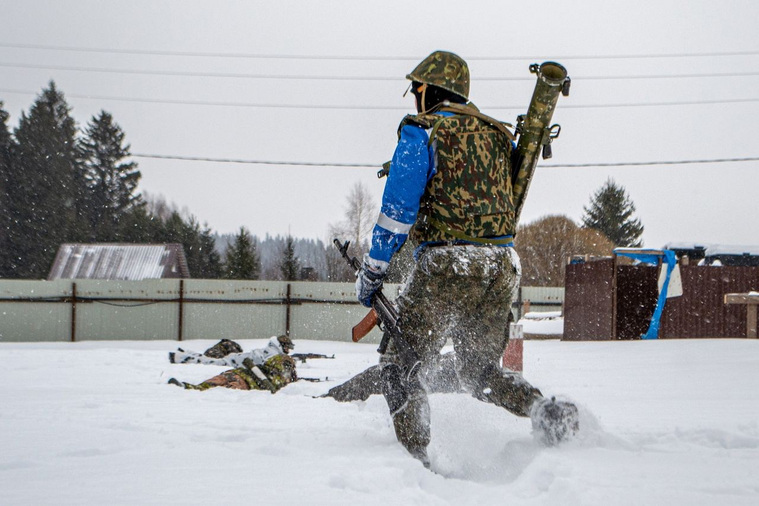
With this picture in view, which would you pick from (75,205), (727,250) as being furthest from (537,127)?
(75,205)

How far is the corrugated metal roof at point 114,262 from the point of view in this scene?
26.7m

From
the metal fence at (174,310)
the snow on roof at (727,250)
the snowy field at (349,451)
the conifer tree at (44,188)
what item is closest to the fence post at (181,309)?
the metal fence at (174,310)

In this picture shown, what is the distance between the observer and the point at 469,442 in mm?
3068

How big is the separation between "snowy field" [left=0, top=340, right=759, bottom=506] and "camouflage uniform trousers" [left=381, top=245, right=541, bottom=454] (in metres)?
0.18

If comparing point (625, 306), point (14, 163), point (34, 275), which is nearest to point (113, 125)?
point (14, 163)

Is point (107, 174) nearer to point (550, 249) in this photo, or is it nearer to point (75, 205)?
point (75, 205)

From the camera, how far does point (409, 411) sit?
2.76 meters

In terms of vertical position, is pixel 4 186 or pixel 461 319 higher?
pixel 4 186

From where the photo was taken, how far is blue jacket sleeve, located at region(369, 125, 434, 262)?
2.77 meters

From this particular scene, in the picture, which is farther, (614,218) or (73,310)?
(614,218)

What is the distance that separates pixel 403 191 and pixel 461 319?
2.14 feet

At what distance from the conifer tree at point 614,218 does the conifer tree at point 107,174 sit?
3516 centimetres

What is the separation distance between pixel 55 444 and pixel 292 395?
8.33ft

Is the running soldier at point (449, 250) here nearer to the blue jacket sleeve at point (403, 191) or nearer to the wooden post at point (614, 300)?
the blue jacket sleeve at point (403, 191)
